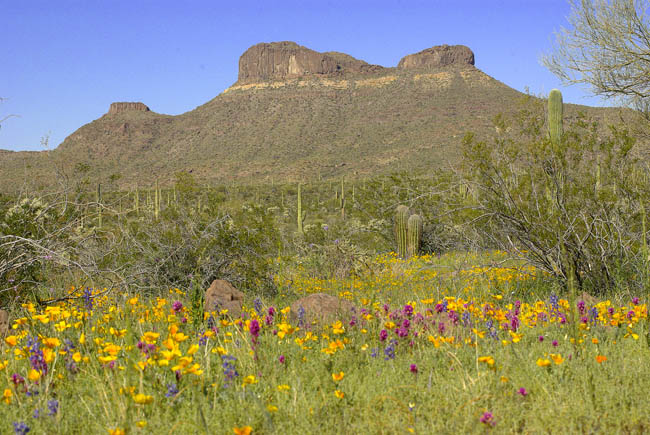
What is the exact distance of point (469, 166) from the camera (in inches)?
238

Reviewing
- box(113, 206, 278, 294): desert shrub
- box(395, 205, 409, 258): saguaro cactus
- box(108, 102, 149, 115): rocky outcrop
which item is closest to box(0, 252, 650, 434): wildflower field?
box(113, 206, 278, 294): desert shrub

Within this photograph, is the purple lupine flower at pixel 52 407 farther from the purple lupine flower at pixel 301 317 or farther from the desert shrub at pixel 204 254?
the desert shrub at pixel 204 254

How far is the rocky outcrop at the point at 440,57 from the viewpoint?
88.1 metres

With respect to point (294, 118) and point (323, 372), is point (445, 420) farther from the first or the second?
point (294, 118)

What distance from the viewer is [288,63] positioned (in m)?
104

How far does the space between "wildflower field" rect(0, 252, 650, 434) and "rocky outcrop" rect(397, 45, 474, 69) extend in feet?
293

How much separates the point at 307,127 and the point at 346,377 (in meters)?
68.9

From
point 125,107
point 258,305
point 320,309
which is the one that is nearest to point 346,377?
point 320,309

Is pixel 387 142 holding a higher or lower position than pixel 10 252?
higher

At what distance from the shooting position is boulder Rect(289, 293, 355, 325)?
3709 mm

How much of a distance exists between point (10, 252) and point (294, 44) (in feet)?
361

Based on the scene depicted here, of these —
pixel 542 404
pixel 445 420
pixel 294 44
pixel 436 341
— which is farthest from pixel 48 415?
pixel 294 44

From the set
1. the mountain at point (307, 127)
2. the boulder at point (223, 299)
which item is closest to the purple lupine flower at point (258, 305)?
the boulder at point (223, 299)

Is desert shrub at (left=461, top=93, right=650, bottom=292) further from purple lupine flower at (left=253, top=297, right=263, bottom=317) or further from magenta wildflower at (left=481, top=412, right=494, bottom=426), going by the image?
magenta wildflower at (left=481, top=412, right=494, bottom=426)
